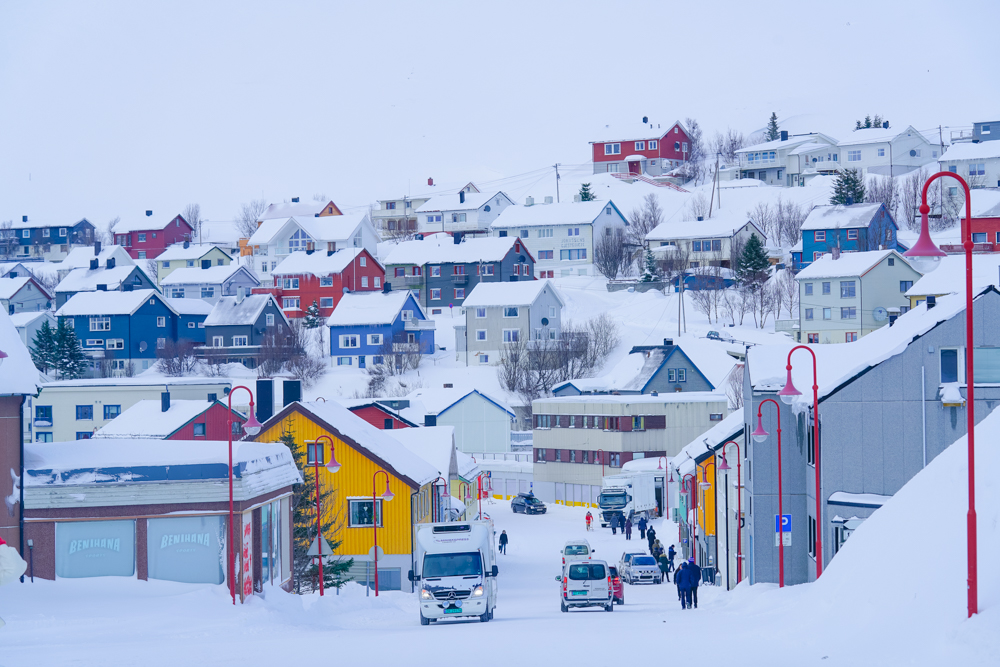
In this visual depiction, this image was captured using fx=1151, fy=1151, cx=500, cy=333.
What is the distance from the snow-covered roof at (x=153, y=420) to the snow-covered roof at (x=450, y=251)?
48622 millimetres

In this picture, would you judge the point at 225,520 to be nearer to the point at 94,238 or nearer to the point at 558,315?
the point at 558,315

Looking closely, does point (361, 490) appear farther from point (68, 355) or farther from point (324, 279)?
point (324, 279)

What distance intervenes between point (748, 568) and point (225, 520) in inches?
611

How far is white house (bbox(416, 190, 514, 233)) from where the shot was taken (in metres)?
132

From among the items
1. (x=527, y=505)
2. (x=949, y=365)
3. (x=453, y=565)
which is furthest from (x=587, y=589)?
(x=527, y=505)

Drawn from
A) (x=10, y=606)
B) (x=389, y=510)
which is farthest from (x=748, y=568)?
(x=10, y=606)

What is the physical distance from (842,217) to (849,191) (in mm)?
12966

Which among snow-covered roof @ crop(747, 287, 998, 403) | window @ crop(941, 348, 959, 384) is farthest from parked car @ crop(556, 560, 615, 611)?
window @ crop(941, 348, 959, 384)

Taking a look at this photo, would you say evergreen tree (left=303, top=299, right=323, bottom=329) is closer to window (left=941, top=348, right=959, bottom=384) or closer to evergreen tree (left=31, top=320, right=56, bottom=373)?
evergreen tree (left=31, top=320, right=56, bottom=373)

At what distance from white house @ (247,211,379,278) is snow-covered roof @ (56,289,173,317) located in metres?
22.8

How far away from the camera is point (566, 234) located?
11894 centimetres

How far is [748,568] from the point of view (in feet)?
104

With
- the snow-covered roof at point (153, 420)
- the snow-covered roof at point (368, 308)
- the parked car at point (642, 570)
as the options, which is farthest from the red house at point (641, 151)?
the parked car at point (642, 570)

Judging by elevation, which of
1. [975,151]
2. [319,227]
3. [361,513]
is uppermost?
[975,151]
